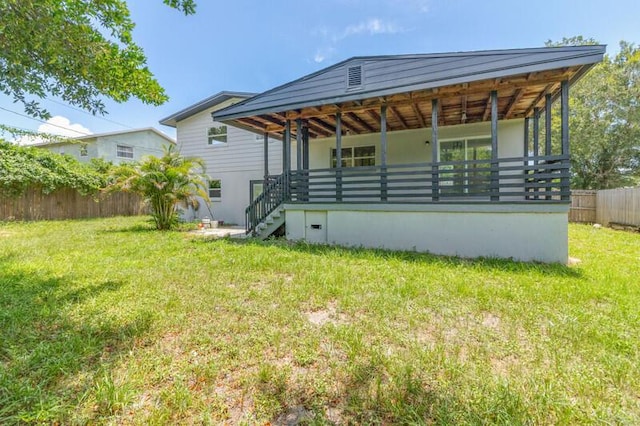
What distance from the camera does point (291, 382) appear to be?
2.04m

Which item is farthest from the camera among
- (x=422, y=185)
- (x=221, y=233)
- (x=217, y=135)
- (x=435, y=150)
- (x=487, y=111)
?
(x=217, y=135)

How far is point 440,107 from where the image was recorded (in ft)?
25.7

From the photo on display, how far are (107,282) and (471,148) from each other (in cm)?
970

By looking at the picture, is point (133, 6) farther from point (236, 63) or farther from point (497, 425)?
point (236, 63)

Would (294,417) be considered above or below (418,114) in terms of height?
below

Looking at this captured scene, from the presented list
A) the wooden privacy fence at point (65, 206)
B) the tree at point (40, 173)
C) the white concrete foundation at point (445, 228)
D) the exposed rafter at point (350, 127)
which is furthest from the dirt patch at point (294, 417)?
the tree at point (40, 173)

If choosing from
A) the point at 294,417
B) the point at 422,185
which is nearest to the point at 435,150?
the point at 422,185

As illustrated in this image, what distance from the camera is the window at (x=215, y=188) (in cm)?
1332

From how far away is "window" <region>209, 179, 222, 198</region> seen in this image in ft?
43.7

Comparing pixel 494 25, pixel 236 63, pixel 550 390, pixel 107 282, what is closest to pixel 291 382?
pixel 550 390

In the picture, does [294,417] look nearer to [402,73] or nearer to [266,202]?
[402,73]

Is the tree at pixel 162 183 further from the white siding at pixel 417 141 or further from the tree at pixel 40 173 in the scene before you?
the tree at pixel 40 173

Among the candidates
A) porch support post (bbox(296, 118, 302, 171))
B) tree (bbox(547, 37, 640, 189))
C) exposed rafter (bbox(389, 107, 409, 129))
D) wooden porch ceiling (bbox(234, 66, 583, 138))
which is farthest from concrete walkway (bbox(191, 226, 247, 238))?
tree (bbox(547, 37, 640, 189))

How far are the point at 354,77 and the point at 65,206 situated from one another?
15144mm
